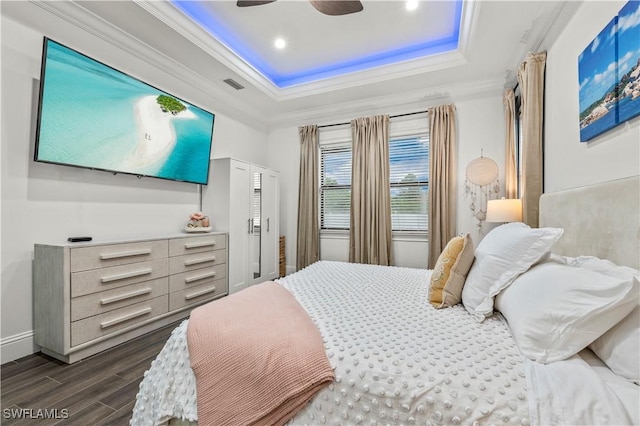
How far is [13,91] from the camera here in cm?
204

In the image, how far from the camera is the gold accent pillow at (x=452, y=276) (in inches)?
58.2

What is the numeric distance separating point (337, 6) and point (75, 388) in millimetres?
3267

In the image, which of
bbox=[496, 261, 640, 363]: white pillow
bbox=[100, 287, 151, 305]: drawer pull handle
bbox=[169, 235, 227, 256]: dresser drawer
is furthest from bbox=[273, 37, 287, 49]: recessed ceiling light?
bbox=[496, 261, 640, 363]: white pillow

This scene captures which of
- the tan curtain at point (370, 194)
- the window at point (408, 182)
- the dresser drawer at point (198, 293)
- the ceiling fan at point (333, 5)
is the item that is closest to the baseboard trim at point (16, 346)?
the dresser drawer at point (198, 293)

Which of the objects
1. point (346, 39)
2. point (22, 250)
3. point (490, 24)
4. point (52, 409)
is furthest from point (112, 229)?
point (490, 24)

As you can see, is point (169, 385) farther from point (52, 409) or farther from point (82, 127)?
point (82, 127)

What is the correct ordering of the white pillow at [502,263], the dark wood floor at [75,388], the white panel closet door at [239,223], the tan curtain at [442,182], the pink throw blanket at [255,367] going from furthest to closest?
1. the tan curtain at [442,182]
2. the white panel closet door at [239,223]
3. the dark wood floor at [75,388]
4. the white pillow at [502,263]
5. the pink throw blanket at [255,367]

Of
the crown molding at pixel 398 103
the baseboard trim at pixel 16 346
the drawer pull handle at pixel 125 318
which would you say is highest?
the crown molding at pixel 398 103

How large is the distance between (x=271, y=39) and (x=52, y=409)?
137 inches

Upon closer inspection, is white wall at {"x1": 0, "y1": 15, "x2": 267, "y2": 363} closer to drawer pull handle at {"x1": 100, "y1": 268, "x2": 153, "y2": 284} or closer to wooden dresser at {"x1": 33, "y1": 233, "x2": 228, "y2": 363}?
wooden dresser at {"x1": 33, "y1": 233, "x2": 228, "y2": 363}

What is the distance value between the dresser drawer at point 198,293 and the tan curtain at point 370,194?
6.17 ft

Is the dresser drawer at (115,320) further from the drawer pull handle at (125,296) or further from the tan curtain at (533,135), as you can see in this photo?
the tan curtain at (533,135)

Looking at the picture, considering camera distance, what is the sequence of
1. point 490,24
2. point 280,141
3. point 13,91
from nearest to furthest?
point 13,91
point 490,24
point 280,141

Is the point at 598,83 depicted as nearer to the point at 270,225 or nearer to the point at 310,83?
the point at 310,83
